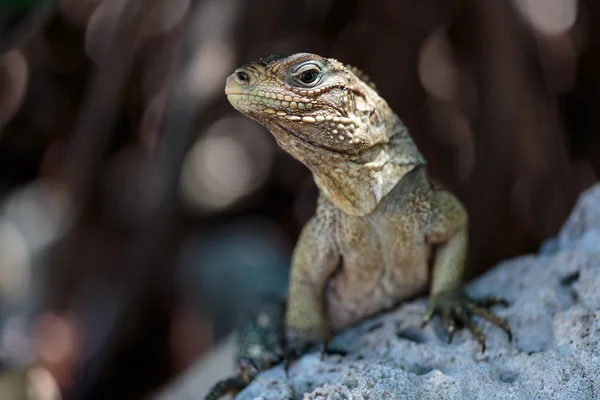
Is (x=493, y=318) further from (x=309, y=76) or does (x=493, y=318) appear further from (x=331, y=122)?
(x=309, y=76)

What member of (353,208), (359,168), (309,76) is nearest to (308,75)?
(309,76)

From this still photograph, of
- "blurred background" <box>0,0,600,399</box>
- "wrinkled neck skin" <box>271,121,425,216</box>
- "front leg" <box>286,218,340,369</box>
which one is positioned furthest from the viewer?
"blurred background" <box>0,0,600,399</box>

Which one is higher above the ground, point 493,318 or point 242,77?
point 242,77

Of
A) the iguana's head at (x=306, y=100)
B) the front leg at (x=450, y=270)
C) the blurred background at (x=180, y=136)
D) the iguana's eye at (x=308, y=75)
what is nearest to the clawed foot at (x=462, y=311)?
the front leg at (x=450, y=270)

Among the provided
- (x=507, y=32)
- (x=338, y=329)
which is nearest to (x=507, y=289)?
(x=338, y=329)

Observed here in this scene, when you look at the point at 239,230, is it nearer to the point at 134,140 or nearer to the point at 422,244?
the point at 134,140

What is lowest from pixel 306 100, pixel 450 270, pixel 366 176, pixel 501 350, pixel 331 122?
pixel 501 350

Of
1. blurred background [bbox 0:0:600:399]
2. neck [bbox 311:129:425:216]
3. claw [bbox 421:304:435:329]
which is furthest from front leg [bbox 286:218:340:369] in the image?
blurred background [bbox 0:0:600:399]

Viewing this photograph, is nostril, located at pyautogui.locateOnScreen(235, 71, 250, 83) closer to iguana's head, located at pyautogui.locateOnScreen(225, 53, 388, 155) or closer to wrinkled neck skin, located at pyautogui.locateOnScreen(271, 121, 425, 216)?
iguana's head, located at pyautogui.locateOnScreen(225, 53, 388, 155)
